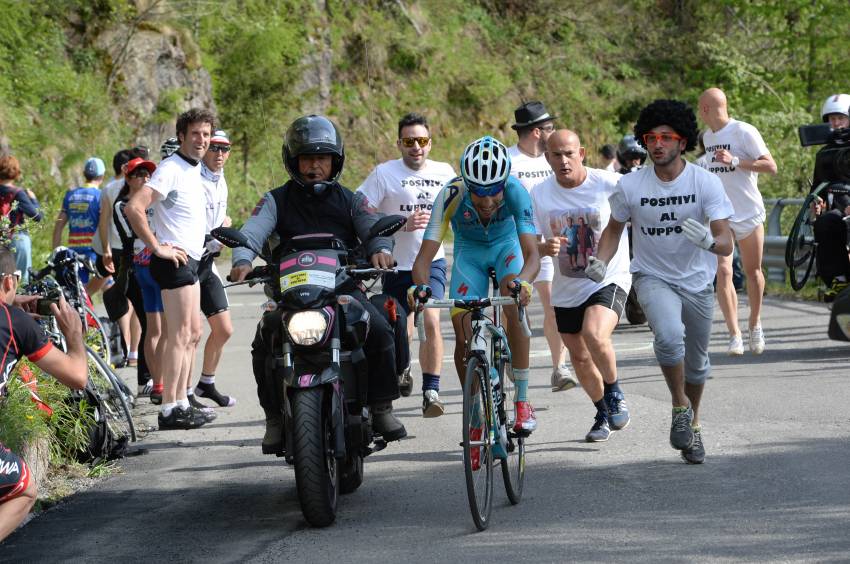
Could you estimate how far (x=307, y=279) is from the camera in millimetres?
6660

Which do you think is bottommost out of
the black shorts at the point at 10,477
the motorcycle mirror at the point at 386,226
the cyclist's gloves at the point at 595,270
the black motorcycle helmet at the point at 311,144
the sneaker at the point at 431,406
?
the sneaker at the point at 431,406

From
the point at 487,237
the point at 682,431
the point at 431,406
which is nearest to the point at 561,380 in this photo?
the point at 431,406

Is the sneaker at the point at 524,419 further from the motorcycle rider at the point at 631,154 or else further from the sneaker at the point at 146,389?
the motorcycle rider at the point at 631,154

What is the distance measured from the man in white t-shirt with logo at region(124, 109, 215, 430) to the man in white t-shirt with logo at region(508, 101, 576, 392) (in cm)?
237

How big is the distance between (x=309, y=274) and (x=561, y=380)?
145 inches

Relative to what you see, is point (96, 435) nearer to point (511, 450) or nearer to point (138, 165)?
point (511, 450)

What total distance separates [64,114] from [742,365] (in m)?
18.4

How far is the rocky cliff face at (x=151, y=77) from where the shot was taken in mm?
29344

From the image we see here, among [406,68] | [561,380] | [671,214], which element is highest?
[406,68]

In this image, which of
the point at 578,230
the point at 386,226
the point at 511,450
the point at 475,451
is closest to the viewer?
the point at 475,451

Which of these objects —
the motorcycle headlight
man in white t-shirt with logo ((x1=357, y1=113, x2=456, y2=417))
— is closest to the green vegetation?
man in white t-shirt with logo ((x1=357, y1=113, x2=456, y2=417))

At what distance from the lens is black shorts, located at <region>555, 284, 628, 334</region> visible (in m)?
8.55

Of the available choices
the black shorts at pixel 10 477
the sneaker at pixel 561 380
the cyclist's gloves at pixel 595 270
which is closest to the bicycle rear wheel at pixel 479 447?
the cyclist's gloves at pixel 595 270

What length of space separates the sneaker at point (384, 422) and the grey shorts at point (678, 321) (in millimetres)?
1541
